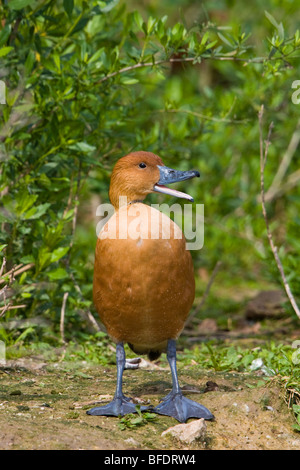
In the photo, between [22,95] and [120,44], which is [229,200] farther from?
[22,95]

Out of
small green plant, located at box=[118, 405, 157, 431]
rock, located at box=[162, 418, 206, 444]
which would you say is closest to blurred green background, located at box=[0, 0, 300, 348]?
small green plant, located at box=[118, 405, 157, 431]

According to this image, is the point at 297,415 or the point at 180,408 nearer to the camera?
the point at 180,408

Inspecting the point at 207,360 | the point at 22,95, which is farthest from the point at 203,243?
the point at 22,95

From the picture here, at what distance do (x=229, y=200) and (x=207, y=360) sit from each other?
280 cm

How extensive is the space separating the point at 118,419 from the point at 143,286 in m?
0.69

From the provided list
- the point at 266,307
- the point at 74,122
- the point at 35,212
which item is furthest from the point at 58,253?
the point at 266,307

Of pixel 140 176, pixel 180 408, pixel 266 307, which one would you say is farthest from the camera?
pixel 266 307

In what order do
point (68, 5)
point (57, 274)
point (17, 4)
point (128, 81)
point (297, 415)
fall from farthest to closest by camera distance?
point (128, 81) < point (57, 274) < point (68, 5) < point (17, 4) < point (297, 415)

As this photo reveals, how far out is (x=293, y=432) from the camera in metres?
3.24

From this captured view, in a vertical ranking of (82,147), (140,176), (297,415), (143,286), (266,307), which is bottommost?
(297,415)

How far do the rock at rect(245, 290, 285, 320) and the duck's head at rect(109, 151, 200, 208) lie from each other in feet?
8.25

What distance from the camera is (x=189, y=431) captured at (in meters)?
2.94

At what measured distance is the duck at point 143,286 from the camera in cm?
325

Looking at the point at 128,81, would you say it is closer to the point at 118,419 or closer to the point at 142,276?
the point at 142,276
